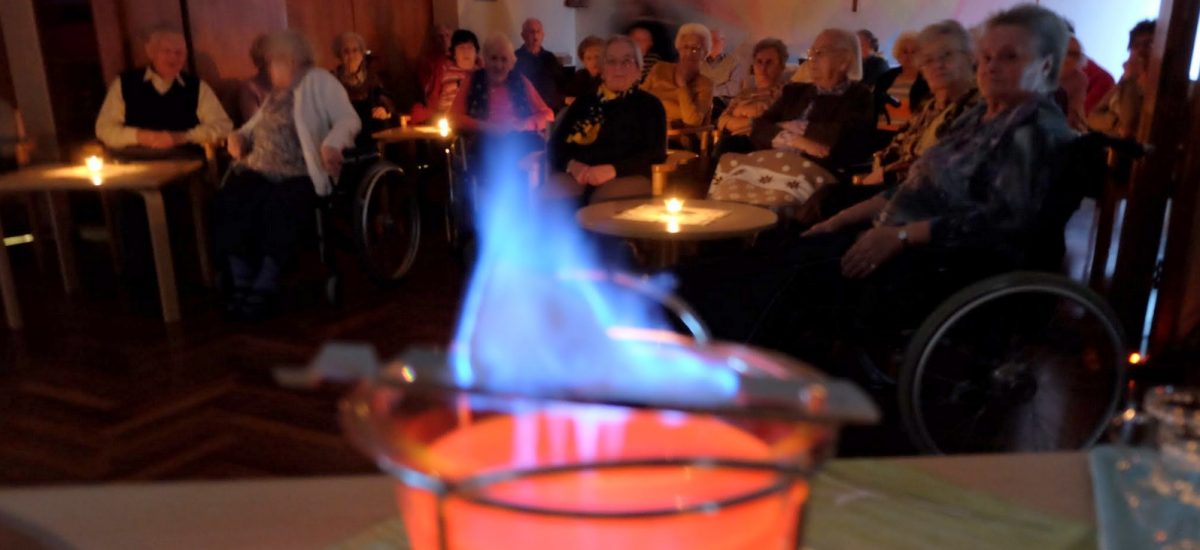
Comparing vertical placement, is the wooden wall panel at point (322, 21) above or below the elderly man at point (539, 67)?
above

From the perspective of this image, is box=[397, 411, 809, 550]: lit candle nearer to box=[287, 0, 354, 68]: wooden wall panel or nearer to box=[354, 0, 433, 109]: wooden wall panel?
box=[287, 0, 354, 68]: wooden wall panel

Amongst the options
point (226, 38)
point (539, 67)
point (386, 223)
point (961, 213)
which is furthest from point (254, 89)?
point (961, 213)

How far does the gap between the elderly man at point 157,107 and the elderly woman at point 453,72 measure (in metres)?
1.59

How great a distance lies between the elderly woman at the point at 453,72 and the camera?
511 centimetres

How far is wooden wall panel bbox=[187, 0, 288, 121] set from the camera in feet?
14.4

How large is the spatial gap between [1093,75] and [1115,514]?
483cm

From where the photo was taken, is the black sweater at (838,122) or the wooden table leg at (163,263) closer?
the black sweater at (838,122)

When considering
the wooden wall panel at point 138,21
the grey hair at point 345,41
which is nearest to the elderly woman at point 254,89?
the wooden wall panel at point 138,21

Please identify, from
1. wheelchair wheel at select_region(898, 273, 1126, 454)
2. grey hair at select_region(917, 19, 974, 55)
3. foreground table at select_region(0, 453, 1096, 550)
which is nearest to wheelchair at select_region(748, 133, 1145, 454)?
wheelchair wheel at select_region(898, 273, 1126, 454)

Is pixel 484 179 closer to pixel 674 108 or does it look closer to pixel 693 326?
pixel 674 108

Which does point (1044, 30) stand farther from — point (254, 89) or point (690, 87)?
point (254, 89)

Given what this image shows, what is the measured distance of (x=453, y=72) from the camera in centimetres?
512

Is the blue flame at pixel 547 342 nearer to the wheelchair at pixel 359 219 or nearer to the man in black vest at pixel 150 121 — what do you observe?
the wheelchair at pixel 359 219

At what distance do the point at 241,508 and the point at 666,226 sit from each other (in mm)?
1800
